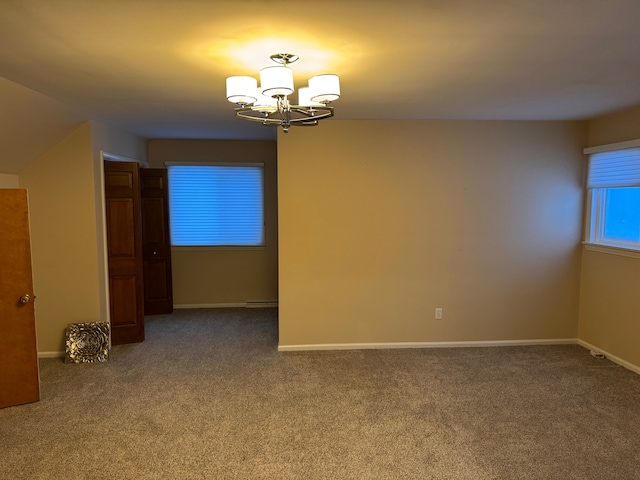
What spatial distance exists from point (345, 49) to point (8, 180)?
142 inches

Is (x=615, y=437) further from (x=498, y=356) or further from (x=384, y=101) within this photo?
(x=384, y=101)

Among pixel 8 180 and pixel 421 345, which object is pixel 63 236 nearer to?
pixel 8 180

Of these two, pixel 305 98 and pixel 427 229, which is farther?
pixel 427 229

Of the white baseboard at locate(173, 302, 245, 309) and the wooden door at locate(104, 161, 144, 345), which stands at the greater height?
the wooden door at locate(104, 161, 144, 345)

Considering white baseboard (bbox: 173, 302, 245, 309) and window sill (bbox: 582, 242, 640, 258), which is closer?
window sill (bbox: 582, 242, 640, 258)

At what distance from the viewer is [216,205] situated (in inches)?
247

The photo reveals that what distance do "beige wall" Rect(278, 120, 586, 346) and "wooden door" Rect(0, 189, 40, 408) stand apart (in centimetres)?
220

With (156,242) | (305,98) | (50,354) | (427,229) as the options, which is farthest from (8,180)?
(427,229)

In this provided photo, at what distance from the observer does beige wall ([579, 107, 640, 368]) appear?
396 centimetres

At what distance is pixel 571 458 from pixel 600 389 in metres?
1.23

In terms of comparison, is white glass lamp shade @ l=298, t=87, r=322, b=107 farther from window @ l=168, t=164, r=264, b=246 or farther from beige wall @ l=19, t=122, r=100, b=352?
window @ l=168, t=164, r=264, b=246

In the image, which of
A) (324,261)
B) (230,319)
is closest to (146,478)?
(324,261)

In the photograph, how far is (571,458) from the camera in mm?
2678

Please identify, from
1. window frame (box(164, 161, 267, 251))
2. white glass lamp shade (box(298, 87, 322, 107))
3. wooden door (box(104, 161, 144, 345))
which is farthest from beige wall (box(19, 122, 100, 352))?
white glass lamp shade (box(298, 87, 322, 107))
